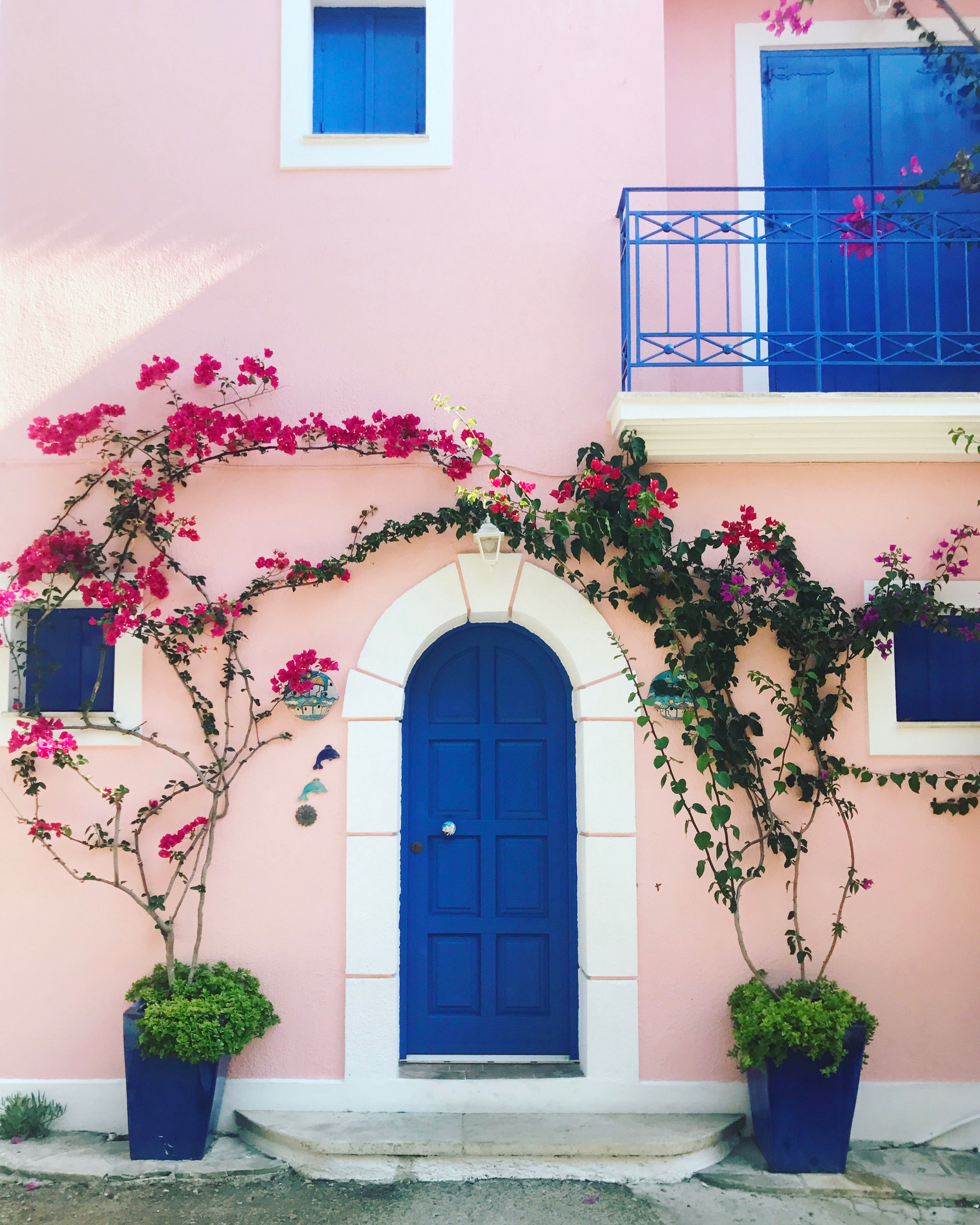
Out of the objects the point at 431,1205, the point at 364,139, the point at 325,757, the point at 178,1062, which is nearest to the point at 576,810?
the point at 325,757

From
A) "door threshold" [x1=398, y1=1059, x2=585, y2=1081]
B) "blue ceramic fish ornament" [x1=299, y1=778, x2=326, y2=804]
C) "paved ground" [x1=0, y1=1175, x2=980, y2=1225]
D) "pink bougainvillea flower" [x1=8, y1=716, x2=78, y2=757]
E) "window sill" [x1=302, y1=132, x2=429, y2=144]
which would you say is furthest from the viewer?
"window sill" [x1=302, y1=132, x2=429, y2=144]

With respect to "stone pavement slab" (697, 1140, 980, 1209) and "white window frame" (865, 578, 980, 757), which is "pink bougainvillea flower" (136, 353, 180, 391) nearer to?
"white window frame" (865, 578, 980, 757)

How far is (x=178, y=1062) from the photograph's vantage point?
4.23 meters

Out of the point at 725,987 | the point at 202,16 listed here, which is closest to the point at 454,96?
the point at 202,16

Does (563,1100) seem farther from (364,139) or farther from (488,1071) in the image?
(364,139)

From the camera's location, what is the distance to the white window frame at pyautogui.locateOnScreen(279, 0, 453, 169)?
195 inches

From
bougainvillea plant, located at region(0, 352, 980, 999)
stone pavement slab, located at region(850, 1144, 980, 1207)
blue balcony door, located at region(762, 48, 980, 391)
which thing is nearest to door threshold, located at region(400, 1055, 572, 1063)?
bougainvillea plant, located at region(0, 352, 980, 999)

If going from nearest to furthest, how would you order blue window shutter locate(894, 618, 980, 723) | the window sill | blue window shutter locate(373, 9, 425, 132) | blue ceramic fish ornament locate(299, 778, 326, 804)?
blue ceramic fish ornament locate(299, 778, 326, 804), blue window shutter locate(894, 618, 980, 723), the window sill, blue window shutter locate(373, 9, 425, 132)

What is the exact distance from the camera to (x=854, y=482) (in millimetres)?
4875

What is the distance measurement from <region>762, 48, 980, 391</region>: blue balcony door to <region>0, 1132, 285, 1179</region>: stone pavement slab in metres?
4.68

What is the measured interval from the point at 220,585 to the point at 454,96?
2826 mm

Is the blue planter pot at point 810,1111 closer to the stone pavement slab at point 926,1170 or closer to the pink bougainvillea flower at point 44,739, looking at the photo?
the stone pavement slab at point 926,1170

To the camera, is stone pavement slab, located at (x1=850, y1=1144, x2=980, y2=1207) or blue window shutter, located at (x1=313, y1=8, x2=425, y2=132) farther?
blue window shutter, located at (x1=313, y1=8, x2=425, y2=132)

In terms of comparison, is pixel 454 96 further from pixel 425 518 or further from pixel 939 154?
pixel 939 154
